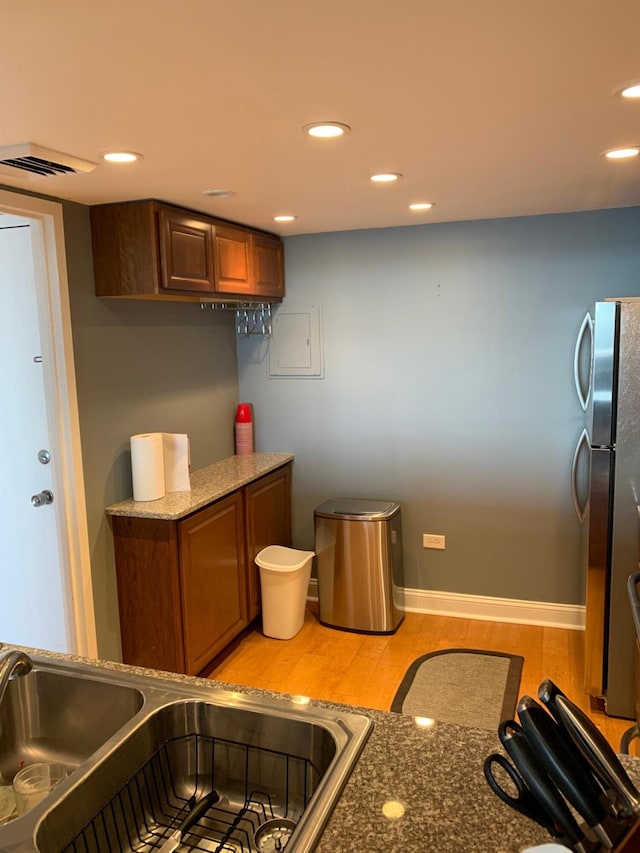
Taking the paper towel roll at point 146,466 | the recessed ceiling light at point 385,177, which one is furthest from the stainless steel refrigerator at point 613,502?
the paper towel roll at point 146,466

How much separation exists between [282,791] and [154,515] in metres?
1.76

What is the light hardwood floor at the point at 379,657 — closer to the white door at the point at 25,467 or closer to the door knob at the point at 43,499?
the white door at the point at 25,467

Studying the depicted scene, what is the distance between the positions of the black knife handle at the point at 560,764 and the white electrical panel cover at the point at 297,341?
3.24 metres

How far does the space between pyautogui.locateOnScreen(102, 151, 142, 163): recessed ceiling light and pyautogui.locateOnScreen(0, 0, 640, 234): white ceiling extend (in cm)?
5

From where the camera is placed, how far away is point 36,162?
7.02 feet

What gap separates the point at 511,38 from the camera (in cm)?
134

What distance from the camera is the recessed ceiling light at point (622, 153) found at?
2.25m

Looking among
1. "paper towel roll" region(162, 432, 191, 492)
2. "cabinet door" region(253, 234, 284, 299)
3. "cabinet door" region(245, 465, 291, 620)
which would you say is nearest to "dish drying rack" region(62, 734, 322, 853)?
"paper towel roll" region(162, 432, 191, 492)

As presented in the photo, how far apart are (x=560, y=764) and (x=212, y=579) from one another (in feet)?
8.31

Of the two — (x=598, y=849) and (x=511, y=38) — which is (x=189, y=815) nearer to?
(x=598, y=849)

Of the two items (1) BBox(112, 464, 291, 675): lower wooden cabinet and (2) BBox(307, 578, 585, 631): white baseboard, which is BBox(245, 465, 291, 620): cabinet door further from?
(2) BBox(307, 578, 585, 631): white baseboard

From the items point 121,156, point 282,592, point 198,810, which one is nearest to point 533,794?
point 198,810

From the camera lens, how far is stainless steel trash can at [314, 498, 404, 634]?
3.69 meters

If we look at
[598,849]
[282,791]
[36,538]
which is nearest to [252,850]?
[282,791]
